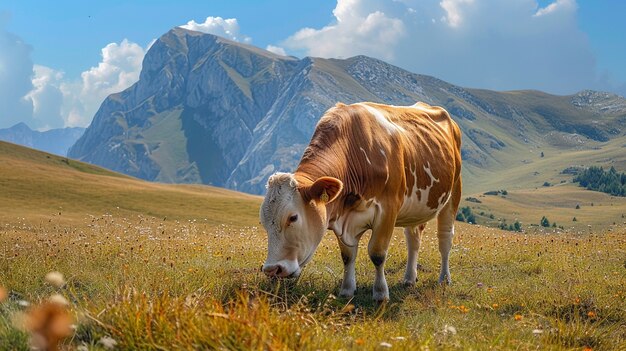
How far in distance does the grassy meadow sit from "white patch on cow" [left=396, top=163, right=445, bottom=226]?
53.5 inches

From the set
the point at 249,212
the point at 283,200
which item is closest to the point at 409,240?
the point at 283,200

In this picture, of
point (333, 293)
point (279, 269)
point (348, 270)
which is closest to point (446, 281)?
point (348, 270)

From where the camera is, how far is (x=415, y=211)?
429 inches

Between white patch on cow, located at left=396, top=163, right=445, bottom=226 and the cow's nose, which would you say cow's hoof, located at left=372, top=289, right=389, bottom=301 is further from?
the cow's nose

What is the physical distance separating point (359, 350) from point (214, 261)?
26.4 feet

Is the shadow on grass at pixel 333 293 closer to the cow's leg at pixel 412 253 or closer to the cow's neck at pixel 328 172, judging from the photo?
the cow's leg at pixel 412 253

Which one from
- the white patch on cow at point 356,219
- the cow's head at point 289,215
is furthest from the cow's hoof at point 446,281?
the cow's head at point 289,215

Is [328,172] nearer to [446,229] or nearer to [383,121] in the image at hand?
[383,121]

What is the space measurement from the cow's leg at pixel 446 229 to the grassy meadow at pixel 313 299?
0.45 metres

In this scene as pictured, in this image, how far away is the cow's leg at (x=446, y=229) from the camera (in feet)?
40.0

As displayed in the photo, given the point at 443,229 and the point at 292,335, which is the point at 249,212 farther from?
the point at 292,335

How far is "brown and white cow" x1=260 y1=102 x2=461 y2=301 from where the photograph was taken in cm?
802

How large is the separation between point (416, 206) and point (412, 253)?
157 centimetres

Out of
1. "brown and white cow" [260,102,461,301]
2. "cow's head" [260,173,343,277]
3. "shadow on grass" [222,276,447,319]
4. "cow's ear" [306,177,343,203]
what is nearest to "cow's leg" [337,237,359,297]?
"brown and white cow" [260,102,461,301]
